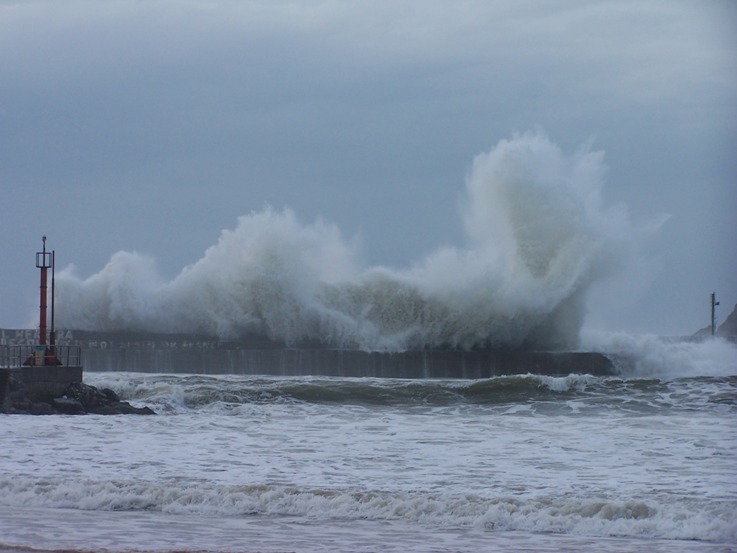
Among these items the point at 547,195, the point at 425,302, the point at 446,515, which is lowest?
the point at 446,515

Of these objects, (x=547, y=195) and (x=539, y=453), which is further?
(x=547, y=195)

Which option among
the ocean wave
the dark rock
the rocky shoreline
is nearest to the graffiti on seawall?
the ocean wave

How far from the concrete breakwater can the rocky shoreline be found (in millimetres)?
7412

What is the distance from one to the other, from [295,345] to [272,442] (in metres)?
13.4

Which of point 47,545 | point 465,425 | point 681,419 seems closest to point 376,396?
point 465,425

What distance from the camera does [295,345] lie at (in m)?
27.1

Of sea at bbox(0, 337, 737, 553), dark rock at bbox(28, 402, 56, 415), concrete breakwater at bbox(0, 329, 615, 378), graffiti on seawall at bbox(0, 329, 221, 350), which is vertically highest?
graffiti on seawall at bbox(0, 329, 221, 350)

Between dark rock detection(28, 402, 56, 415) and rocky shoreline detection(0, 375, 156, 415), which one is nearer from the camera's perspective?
dark rock detection(28, 402, 56, 415)

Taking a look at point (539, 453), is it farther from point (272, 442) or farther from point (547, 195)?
point (547, 195)

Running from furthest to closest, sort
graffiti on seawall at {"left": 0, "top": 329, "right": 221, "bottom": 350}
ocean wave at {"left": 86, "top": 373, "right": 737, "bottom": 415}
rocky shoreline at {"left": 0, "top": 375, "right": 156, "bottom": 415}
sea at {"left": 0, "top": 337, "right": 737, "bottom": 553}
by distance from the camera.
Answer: graffiti on seawall at {"left": 0, "top": 329, "right": 221, "bottom": 350}, ocean wave at {"left": 86, "top": 373, "right": 737, "bottom": 415}, rocky shoreline at {"left": 0, "top": 375, "right": 156, "bottom": 415}, sea at {"left": 0, "top": 337, "right": 737, "bottom": 553}

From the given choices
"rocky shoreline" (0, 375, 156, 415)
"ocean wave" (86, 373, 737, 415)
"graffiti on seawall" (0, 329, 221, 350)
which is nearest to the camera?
"rocky shoreline" (0, 375, 156, 415)

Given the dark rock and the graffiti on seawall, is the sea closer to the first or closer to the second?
the dark rock

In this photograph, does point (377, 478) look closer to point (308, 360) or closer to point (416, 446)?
point (416, 446)

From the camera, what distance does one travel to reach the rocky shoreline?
17.3 metres
